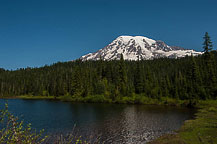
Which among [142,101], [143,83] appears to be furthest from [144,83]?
[142,101]

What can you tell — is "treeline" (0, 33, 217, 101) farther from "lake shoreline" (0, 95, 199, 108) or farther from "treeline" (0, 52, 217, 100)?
"lake shoreline" (0, 95, 199, 108)

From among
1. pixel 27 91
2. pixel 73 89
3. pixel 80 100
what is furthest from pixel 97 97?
pixel 27 91

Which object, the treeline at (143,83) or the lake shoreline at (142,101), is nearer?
the lake shoreline at (142,101)

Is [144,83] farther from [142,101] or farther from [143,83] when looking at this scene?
[142,101]

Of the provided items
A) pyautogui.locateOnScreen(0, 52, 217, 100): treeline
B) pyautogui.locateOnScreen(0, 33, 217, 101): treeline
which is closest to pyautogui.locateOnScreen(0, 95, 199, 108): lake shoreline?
pyautogui.locateOnScreen(0, 33, 217, 101): treeline

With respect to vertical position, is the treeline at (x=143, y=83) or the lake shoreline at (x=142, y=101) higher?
the treeline at (x=143, y=83)

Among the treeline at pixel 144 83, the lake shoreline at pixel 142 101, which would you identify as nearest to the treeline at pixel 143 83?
the treeline at pixel 144 83

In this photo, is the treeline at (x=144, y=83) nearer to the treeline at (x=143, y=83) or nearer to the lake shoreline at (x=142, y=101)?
the treeline at (x=143, y=83)

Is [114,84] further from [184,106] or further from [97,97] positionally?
[184,106]

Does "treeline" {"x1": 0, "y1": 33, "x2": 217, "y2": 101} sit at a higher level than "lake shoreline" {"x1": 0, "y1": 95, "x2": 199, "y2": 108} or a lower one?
higher

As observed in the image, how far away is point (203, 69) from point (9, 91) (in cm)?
16298

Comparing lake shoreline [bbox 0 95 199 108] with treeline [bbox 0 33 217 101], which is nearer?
lake shoreline [bbox 0 95 199 108]

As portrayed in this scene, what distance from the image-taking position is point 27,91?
547ft

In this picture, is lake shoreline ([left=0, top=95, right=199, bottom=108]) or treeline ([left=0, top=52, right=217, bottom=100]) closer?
lake shoreline ([left=0, top=95, right=199, bottom=108])
